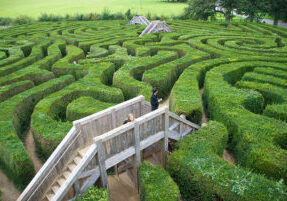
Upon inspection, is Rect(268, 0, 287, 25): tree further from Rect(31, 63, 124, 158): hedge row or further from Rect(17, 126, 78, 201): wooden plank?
Rect(17, 126, 78, 201): wooden plank

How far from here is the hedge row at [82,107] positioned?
1245cm

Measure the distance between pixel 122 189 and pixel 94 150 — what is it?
11.6 feet

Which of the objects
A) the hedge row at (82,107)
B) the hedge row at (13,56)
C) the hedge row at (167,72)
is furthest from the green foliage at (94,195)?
the hedge row at (13,56)

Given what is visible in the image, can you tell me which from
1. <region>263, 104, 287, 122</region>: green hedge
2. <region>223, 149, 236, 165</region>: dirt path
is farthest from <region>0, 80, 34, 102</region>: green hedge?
A: <region>263, 104, 287, 122</region>: green hedge

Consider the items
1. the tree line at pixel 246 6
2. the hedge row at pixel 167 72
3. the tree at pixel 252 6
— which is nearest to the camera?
the hedge row at pixel 167 72

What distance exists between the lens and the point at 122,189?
10703 millimetres

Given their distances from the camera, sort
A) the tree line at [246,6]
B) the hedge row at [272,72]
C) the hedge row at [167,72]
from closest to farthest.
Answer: the hedge row at [272,72]
the hedge row at [167,72]
the tree line at [246,6]

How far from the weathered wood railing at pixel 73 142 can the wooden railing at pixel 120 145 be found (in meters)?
1.16

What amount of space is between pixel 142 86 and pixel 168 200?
8537mm

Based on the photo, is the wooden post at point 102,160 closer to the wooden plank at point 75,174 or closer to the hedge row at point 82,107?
the wooden plank at point 75,174

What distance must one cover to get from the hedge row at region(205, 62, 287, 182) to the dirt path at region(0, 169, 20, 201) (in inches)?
394

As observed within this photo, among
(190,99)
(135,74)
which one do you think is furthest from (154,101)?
(135,74)

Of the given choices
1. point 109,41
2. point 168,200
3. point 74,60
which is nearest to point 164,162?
point 168,200

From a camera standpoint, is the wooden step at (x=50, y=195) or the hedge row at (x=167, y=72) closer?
the wooden step at (x=50, y=195)
